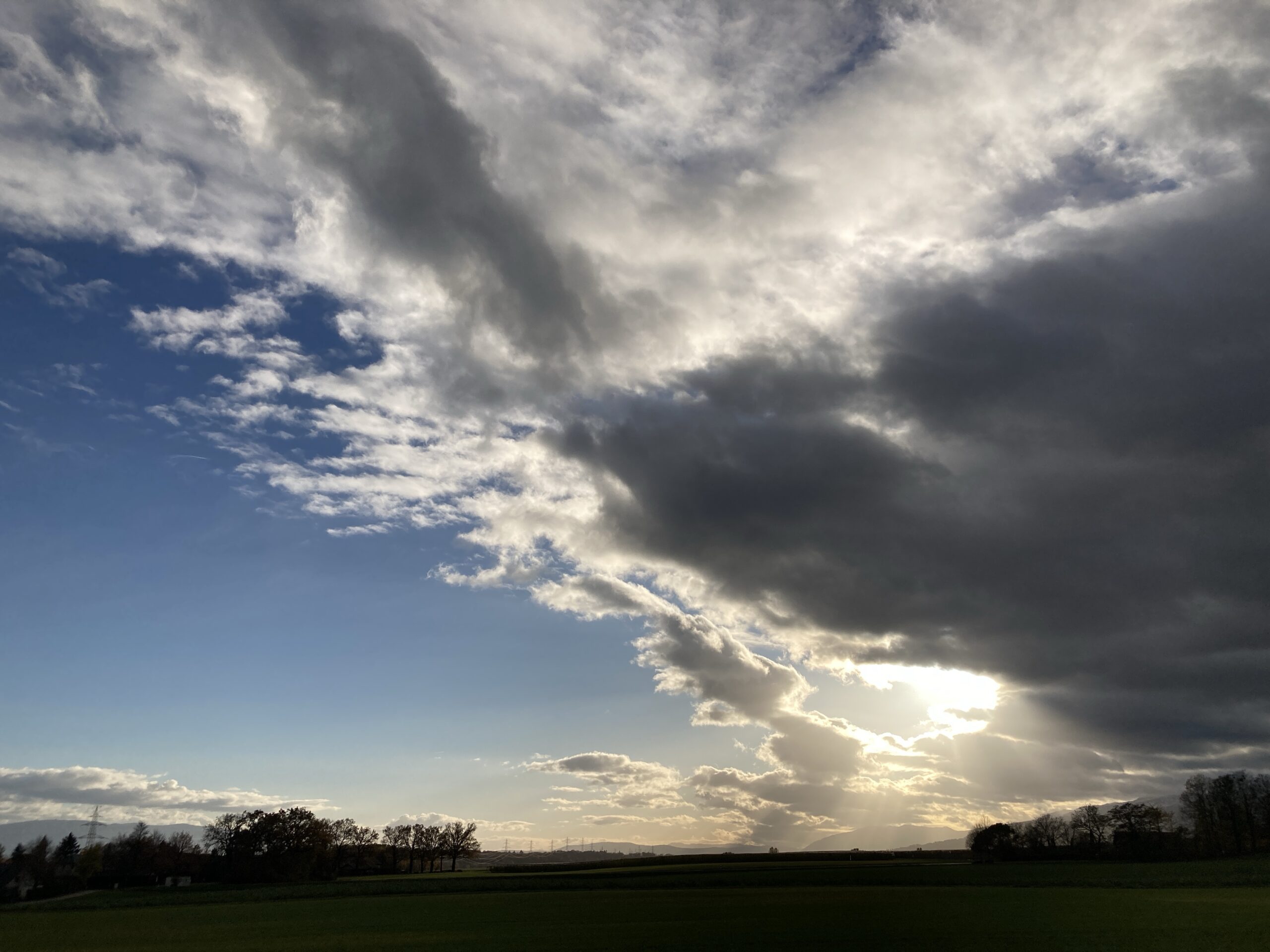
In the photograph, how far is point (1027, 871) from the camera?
13850 centimetres

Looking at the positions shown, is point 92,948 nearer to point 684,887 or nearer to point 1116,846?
point 684,887

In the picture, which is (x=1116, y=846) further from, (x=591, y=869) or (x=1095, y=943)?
(x=1095, y=943)

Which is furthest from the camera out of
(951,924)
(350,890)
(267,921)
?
(350,890)

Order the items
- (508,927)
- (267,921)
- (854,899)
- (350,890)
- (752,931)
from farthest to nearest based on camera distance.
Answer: (350,890), (854,899), (267,921), (508,927), (752,931)

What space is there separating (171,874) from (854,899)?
193m

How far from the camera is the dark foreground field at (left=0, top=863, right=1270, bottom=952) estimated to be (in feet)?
149

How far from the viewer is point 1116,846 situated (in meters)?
192

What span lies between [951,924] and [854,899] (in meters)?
26.7

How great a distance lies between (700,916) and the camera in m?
60.7

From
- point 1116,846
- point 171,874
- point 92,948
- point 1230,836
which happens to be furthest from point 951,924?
point 171,874

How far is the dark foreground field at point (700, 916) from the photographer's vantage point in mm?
45500

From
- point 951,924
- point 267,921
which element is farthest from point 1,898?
point 951,924

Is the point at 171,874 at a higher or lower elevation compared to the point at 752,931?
lower

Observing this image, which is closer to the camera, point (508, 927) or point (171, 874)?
point (508, 927)
